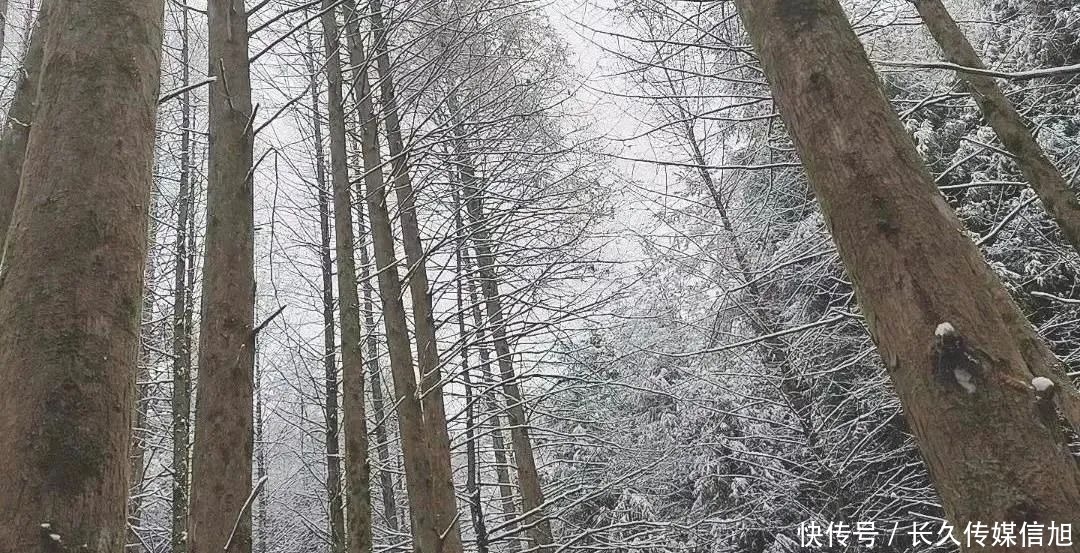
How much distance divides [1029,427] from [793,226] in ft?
25.8

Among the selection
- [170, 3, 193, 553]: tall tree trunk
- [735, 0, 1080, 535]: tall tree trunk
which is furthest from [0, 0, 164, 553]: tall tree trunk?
[170, 3, 193, 553]: tall tree trunk

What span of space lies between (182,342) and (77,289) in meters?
8.48

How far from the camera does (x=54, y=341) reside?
46.8 inches

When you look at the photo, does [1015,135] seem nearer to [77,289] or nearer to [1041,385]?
[1041,385]

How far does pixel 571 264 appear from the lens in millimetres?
7844

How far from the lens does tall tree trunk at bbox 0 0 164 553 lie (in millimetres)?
1104

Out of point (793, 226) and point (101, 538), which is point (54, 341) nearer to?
point (101, 538)

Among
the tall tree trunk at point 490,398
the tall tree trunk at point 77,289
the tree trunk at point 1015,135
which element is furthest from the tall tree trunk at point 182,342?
the tree trunk at point 1015,135

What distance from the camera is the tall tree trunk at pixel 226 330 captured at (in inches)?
103

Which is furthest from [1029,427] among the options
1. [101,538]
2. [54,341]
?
[54,341]

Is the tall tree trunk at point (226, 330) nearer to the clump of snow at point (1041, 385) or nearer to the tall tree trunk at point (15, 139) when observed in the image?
the tall tree trunk at point (15, 139)

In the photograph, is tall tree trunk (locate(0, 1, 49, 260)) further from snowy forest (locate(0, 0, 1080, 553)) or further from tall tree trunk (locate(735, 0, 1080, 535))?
tall tree trunk (locate(735, 0, 1080, 535))

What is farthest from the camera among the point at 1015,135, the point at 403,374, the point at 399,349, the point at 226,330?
the point at 399,349

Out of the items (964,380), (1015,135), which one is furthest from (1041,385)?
(1015,135)
